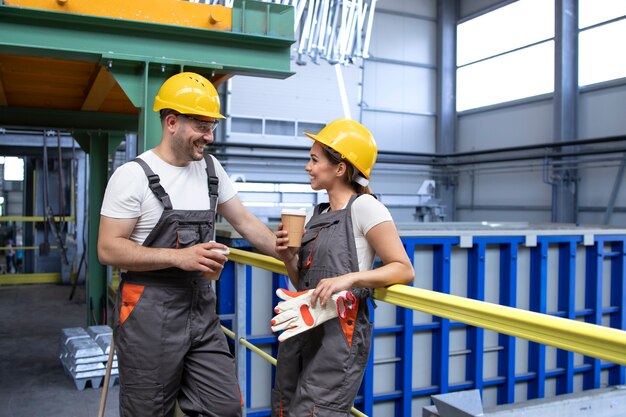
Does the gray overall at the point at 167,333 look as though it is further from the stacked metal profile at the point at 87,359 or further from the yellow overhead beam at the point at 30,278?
the yellow overhead beam at the point at 30,278

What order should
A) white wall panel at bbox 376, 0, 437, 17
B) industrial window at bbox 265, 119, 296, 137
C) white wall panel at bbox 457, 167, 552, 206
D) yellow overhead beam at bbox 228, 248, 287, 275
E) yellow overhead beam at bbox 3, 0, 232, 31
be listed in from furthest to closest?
white wall panel at bbox 376, 0, 437, 17 < white wall panel at bbox 457, 167, 552, 206 < industrial window at bbox 265, 119, 296, 137 < yellow overhead beam at bbox 3, 0, 232, 31 < yellow overhead beam at bbox 228, 248, 287, 275

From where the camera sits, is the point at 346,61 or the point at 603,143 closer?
the point at 346,61

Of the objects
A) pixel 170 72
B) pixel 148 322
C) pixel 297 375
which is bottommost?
pixel 297 375

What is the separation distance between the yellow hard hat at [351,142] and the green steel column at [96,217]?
14.8ft

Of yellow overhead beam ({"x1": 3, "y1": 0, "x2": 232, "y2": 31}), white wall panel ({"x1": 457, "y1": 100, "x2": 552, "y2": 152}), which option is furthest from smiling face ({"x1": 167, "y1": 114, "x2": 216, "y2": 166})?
white wall panel ({"x1": 457, "y1": 100, "x2": 552, "y2": 152})

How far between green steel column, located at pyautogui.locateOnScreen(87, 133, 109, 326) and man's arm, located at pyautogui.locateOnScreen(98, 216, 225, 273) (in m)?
4.04

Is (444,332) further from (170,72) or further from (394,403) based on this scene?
(170,72)

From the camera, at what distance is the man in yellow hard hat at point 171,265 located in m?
→ 2.28

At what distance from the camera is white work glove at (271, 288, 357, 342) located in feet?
6.54

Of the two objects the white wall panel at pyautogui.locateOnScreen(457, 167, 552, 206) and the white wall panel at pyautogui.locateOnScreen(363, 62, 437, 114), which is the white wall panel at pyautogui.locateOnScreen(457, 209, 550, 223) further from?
the white wall panel at pyautogui.locateOnScreen(363, 62, 437, 114)

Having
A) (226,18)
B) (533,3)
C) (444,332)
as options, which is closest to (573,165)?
(533,3)

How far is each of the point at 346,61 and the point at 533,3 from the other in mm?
7353

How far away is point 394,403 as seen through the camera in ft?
16.4

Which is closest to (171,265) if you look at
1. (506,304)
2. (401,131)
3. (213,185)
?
(213,185)
